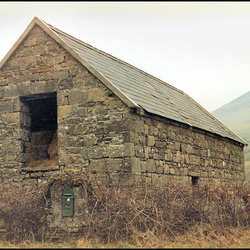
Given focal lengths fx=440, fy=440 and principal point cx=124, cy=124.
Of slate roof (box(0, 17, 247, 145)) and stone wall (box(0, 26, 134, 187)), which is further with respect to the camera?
slate roof (box(0, 17, 247, 145))

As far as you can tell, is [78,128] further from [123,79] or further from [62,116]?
[123,79]

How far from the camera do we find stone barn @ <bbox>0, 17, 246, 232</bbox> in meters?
10.1

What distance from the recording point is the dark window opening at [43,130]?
12.0 metres

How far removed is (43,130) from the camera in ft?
44.0

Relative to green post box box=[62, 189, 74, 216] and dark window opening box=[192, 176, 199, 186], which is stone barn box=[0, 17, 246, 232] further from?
dark window opening box=[192, 176, 199, 186]

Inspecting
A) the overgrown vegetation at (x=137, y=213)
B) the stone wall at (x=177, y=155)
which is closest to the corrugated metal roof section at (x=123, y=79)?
the stone wall at (x=177, y=155)

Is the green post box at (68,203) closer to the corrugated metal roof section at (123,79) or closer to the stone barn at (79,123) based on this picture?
the stone barn at (79,123)

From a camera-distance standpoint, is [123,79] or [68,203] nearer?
[68,203]

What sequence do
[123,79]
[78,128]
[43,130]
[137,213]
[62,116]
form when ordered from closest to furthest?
[137,213]
[78,128]
[62,116]
[123,79]
[43,130]

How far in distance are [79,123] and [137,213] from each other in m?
3.00

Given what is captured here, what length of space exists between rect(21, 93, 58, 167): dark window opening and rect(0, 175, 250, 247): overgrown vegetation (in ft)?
7.42

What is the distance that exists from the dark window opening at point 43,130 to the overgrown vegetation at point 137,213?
2262 millimetres

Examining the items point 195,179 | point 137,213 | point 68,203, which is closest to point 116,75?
point 195,179

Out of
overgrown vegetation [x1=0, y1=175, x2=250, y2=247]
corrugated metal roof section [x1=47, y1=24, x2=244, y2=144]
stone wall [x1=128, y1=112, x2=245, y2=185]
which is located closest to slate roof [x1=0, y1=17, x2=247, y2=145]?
corrugated metal roof section [x1=47, y1=24, x2=244, y2=144]
